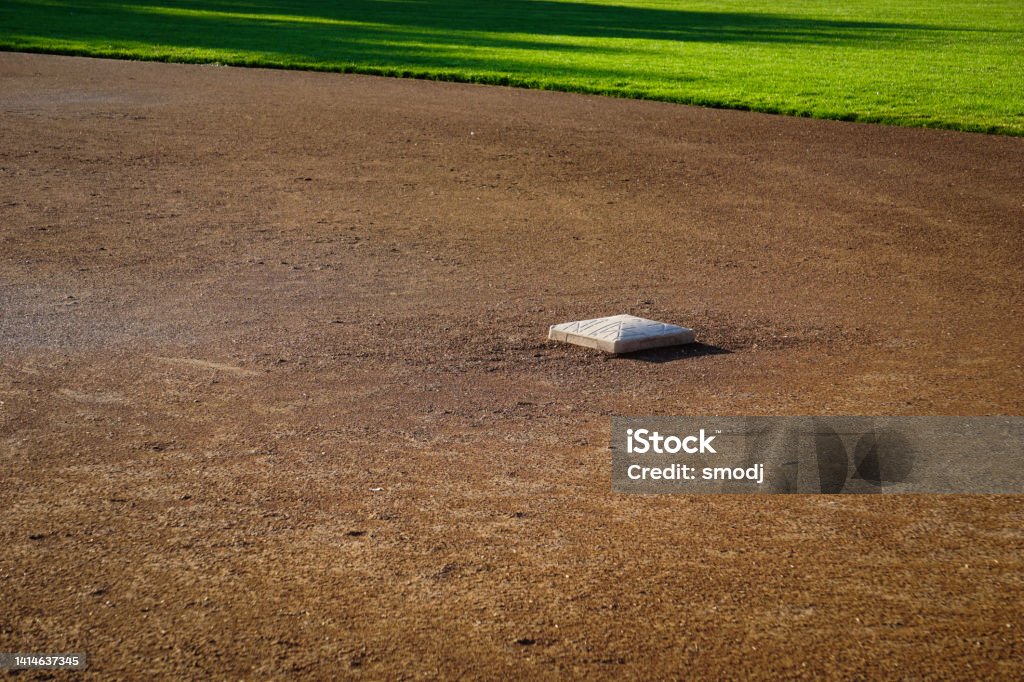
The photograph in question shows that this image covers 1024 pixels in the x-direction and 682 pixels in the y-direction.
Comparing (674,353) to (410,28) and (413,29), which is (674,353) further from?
(410,28)

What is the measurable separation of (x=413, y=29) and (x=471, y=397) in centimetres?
2395

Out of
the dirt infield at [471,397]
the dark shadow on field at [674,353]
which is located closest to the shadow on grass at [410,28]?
the dirt infield at [471,397]

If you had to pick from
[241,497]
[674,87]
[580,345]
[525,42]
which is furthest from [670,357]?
[525,42]

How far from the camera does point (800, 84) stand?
18.8m

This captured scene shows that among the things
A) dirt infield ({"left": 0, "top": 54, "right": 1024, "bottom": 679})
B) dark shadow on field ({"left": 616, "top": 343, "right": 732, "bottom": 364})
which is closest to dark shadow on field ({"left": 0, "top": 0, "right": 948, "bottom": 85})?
dirt infield ({"left": 0, "top": 54, "right": 1024, "bottom": 679})

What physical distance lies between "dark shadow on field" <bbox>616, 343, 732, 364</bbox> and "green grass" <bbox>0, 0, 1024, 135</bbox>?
958cm

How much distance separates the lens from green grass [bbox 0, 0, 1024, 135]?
1741cm

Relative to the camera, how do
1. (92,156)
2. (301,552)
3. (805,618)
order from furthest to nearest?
(92,156) → (301,552) → (805,618)

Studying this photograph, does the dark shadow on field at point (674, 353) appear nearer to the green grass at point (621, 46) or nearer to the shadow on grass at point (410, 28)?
the green grass at point (621, 46)

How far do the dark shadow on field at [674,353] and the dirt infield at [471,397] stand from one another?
0.13 ft

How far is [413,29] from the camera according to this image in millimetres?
28203

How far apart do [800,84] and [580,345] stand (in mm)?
13674

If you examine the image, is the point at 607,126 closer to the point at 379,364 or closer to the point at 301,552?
the point at 379,364

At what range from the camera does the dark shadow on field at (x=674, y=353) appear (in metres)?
6.28
